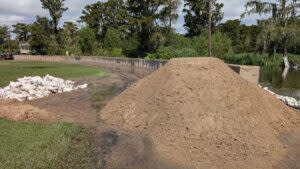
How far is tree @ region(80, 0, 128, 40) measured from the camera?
85.2 m

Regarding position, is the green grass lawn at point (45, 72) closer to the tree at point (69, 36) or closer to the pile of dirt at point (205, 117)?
the pile of dirt at point (205, 117)

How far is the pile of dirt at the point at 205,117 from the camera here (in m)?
9.06

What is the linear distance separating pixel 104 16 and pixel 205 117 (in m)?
81.1

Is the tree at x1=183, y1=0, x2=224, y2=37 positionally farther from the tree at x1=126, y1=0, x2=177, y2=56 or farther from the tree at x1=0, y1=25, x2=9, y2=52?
the tree at x1=0, y1=25, x2=9, y2=52

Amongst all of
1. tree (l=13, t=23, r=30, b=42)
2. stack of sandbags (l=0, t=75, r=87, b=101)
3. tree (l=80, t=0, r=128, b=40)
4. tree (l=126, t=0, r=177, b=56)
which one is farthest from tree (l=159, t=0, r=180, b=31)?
tree (l=13, t=23, r=30, b=42)

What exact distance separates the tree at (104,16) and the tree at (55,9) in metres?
6.47

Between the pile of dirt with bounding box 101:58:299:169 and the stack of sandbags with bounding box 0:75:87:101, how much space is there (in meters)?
6.67

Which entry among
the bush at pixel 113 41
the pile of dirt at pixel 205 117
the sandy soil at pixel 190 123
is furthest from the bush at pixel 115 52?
the pile of dirt at pixel 205 117

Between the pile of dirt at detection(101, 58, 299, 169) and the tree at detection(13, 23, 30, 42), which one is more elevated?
the tree at detection(13, 23, 30, 42)

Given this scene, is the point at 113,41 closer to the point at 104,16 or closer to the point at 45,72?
the point at 104,16

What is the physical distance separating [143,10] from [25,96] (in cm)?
5131

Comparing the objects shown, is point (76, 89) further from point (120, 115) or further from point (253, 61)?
point (253, 61)

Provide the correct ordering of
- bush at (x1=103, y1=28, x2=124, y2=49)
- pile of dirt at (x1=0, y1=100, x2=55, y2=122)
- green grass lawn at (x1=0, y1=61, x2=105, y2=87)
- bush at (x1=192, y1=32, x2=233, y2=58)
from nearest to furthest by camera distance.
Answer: pile of dirt at (x1=0, y1=100, x2=55, y2=122) → green grass lawn at (x1=0, y1=61, x2=105, y2=87) → bush at (x1=192, y1=32, x2=233, y2=58) → bush at (x1=103, y1=28, x2=124, y2=49)

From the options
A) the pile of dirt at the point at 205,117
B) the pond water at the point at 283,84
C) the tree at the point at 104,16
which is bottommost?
the pond water at the point at 283,84
